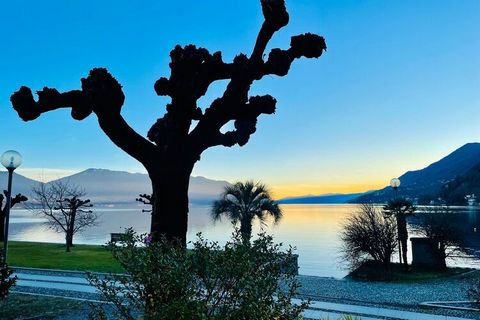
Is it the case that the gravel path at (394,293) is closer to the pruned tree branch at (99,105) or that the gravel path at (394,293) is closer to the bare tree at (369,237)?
the bare tree at (369,237)

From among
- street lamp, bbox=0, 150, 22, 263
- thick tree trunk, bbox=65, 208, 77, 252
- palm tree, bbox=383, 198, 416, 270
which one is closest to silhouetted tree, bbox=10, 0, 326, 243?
street lamp, bbox=0, 150, 22, 263

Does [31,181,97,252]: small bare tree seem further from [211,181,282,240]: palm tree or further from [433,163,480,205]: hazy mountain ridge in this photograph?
[433,163,480,205]: hazy mountain ridge

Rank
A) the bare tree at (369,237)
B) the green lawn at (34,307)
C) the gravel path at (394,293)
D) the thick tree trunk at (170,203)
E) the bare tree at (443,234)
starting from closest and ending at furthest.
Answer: the thick tree trunk at (170,203) → the green lawn at (34,307) → the gravel path at (394,293) → the bare tree at (443,234) → the bare tree at (369,237)

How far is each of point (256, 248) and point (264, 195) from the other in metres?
23.0

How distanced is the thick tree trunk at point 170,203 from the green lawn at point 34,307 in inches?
183

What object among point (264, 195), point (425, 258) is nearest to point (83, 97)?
point (425, 258)

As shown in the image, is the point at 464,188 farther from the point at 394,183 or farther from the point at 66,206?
the point at 66,206

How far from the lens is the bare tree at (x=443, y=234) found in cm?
1977

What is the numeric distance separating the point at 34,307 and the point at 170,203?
601cm

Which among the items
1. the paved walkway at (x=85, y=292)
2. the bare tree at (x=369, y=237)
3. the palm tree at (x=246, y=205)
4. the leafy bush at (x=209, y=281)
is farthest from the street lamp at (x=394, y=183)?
the leafy bush at (x=209, y=281)

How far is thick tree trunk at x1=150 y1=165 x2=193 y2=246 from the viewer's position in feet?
21.1

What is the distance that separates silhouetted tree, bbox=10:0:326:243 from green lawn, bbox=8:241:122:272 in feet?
34.1

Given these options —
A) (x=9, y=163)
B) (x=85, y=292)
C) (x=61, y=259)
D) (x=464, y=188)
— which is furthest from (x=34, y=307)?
(x=464, y=188)

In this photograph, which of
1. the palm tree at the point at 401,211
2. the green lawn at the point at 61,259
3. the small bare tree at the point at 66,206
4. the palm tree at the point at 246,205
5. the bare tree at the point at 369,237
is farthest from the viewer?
the small bare tree at the point at 66,206
